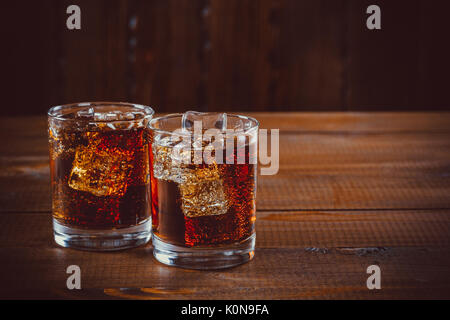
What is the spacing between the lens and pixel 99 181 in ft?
2.29

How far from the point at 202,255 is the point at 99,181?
15 centimetres

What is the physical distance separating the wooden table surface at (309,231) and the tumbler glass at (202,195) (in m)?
0.02

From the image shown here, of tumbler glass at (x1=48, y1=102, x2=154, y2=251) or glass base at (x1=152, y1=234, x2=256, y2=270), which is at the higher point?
tumbler glass at (x1=48, y1=102, x2=154, y2=251)

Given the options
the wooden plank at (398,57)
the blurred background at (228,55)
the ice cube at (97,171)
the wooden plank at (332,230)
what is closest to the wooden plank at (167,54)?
the blurred background at (228,55)

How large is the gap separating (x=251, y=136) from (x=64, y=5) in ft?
6.19

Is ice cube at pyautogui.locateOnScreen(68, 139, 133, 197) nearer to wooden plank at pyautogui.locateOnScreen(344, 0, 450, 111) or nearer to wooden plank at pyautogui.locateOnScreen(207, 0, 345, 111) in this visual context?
wooden plank at pyautogui.locateOnScreen(207, 0, 345, 111)

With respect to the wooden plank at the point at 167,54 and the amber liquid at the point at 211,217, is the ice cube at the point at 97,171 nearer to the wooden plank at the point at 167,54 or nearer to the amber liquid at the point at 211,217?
the amber liquid at the point at 211,217

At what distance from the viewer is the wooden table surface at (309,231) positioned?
623 millimetres

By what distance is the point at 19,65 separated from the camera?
2406 mm

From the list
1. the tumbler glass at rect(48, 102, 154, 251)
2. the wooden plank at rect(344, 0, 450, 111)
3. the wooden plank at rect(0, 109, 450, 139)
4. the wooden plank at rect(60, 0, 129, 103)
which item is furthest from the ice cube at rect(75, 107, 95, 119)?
the wooden plank at rect(344, 0, 450, 111)

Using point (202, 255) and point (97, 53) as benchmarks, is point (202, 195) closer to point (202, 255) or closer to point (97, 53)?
point (202, 255)

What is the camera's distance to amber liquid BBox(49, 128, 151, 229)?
70 centimetres

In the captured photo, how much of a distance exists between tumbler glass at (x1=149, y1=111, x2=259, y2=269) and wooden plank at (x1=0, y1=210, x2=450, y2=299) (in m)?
0.02
